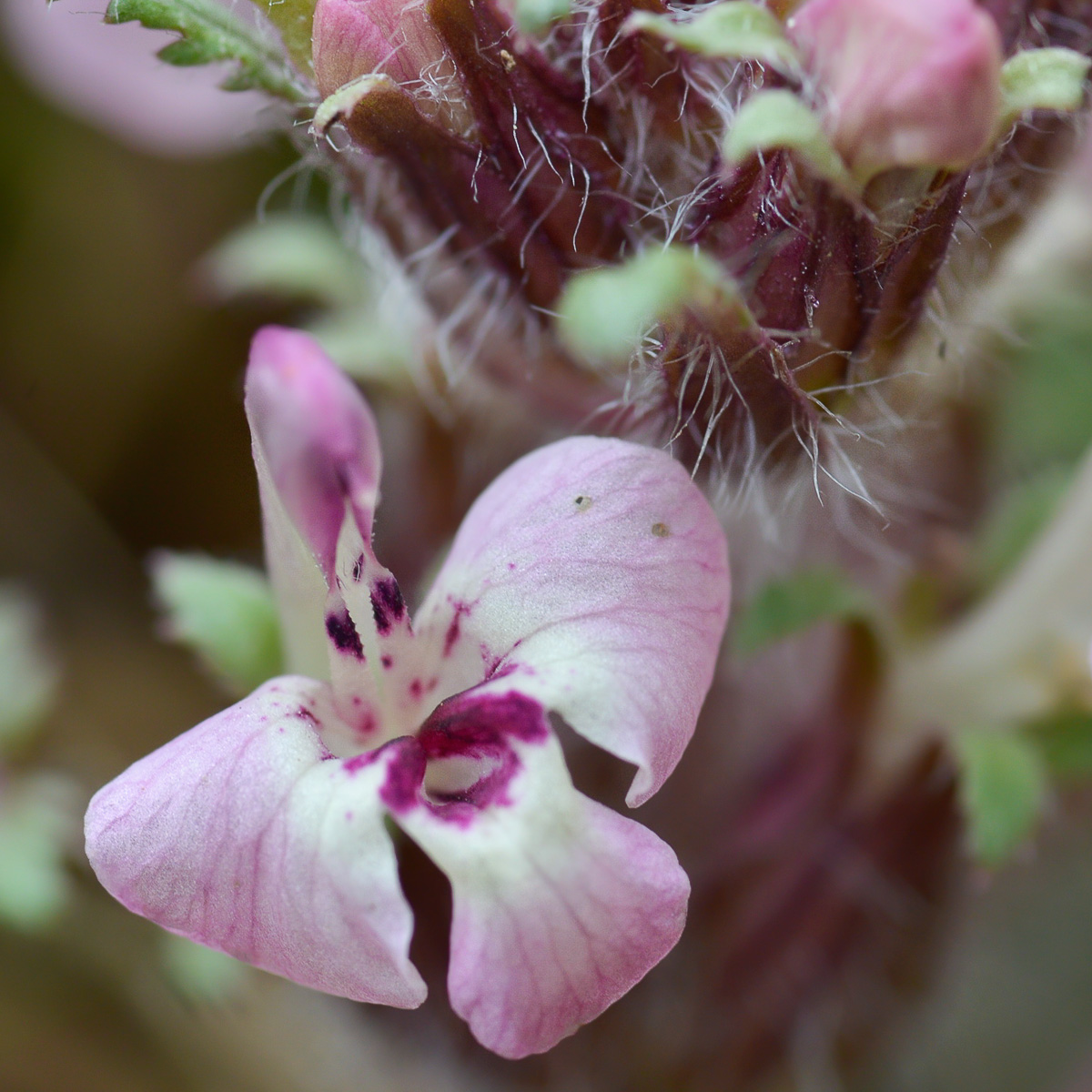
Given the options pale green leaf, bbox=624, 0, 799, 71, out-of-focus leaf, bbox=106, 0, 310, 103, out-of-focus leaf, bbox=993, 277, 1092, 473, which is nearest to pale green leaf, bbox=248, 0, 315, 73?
out-of-focus leaf, bbox=106, 0, 310, 103

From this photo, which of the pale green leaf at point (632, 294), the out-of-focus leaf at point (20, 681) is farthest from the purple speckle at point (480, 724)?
the out-of-focus leaf at point (20, 681)

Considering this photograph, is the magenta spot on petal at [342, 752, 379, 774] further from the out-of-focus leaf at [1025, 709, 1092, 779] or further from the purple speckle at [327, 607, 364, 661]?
the out-of-focus leaf at [1025, 709, 1092, 779]

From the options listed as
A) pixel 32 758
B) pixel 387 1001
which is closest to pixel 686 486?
pixel 387 1001

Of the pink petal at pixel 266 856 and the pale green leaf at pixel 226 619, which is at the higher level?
the pink petal at pixel 266 856

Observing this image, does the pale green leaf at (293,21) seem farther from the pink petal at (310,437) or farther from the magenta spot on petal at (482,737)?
the magenta spot on petal at (482,737)

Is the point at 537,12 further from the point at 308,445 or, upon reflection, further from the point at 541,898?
the point at 541,898

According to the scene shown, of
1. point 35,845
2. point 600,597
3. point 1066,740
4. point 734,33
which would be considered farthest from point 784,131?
point 35,845
